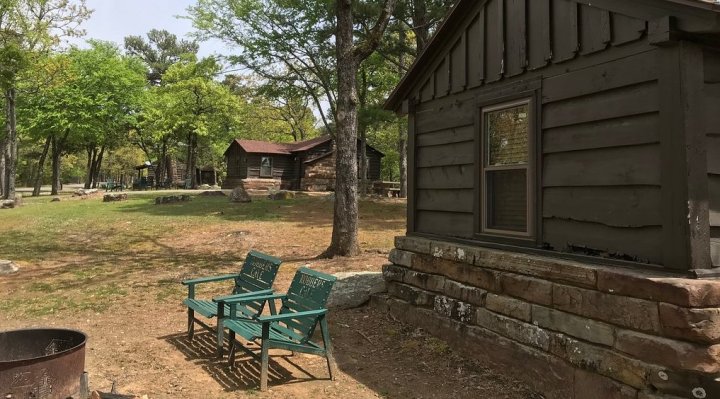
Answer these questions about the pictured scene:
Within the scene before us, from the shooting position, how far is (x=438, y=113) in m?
6.75

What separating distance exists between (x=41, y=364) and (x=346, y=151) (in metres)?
8.22

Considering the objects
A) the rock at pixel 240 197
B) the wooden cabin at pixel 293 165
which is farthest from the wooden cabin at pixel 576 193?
the wooden cabin at pixel 293 165

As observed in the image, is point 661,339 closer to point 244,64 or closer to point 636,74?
point 636,74

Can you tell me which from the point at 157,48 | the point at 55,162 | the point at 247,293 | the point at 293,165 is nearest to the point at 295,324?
the point at 247,293

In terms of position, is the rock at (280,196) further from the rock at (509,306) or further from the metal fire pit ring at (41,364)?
the metal fire pit ring at (41,364)

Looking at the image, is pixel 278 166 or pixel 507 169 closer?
pixel 507 169

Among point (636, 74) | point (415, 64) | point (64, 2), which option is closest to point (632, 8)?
point (636, 74)

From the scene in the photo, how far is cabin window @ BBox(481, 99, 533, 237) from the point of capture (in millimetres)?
5383

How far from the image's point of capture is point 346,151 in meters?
11.2

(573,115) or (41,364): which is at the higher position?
(573,115)

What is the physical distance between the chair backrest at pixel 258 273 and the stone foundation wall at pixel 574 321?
2022 millimetres

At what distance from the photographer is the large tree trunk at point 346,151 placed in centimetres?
1124

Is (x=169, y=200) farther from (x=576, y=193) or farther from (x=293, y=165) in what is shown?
(x=576, y=193)

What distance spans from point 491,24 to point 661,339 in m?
3.81
